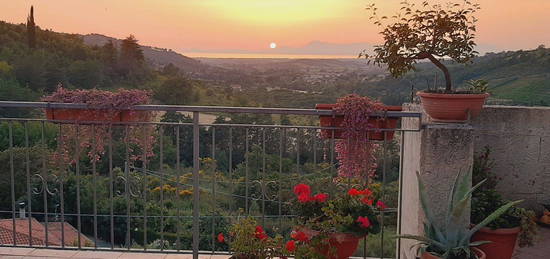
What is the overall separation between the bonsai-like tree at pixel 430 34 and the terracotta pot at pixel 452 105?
215mm

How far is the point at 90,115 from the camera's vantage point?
3.61 meters

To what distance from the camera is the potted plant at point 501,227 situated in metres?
3.33

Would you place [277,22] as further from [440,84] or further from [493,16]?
[440,84]

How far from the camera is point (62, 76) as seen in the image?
26.6 metres

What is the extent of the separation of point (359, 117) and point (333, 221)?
2.44 ft

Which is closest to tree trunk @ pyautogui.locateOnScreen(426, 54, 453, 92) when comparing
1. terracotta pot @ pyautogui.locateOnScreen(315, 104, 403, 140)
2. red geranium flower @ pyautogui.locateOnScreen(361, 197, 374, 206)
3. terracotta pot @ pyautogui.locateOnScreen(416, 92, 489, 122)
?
terracotta pot @ pyautogui.locateOnScreen(416, 92, 489, 122)

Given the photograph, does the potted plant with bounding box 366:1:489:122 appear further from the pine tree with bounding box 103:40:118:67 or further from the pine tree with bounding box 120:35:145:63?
the pine tree with bounding box 103:40:118:67

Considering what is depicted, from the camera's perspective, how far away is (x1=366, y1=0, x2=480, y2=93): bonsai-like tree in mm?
3312

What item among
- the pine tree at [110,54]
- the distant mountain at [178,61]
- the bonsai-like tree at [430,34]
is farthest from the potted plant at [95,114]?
the pine tree at [110,54]

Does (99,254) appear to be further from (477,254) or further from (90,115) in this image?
(477,254)

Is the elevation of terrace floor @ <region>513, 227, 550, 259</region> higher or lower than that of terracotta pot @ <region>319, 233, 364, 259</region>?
lower

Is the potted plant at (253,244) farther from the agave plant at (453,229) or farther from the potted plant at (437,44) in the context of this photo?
the potted plant at (437,44)

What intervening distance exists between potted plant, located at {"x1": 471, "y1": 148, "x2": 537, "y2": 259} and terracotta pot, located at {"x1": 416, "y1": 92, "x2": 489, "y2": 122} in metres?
0.69

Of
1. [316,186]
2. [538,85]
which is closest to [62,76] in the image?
[538,85]
